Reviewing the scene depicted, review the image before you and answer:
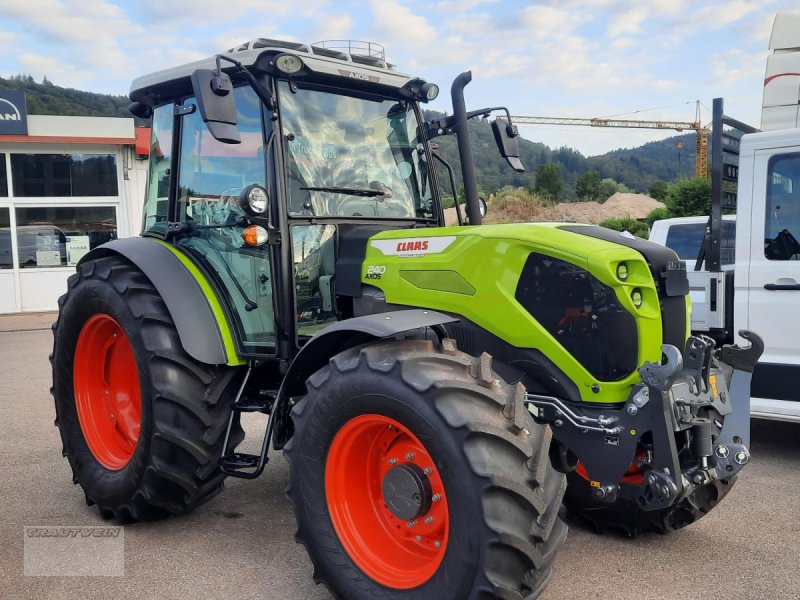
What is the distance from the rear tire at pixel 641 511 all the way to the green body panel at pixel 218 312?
6.17 feet

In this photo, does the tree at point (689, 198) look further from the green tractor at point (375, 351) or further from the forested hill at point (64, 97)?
the forested hill at point (64, 97)

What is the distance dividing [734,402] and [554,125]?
78.1 m

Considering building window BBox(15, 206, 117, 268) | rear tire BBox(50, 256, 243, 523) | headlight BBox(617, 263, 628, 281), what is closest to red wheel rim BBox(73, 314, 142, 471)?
rear tire BBox(50, 256, 243, 523)

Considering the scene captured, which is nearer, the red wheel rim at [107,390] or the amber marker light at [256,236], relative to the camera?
the amber marker light at [256,236]

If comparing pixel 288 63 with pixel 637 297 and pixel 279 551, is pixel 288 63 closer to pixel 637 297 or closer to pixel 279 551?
pixel 637 297

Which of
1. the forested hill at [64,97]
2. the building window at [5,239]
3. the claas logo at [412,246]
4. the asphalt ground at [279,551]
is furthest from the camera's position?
the forested hill at [64,97]

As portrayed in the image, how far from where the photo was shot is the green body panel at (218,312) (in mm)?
3961

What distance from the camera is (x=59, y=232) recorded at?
52.4 ft

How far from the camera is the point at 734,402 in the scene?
3455mm

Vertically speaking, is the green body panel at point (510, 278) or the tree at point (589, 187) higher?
the tree at point (589, 187)

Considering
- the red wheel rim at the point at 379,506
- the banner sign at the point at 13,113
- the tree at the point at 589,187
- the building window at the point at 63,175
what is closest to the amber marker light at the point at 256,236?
the red wheel rim at the point at 379,506

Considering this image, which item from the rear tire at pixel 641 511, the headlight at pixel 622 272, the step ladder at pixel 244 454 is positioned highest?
the headlight at pixel 622 272

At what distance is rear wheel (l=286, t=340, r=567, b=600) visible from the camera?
254 centimetres

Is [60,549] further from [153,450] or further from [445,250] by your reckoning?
[445,250]
